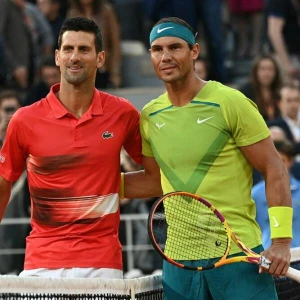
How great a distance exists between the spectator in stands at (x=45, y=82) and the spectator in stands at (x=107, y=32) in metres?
0.85

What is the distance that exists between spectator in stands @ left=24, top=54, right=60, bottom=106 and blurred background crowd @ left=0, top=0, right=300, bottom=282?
0.03ft

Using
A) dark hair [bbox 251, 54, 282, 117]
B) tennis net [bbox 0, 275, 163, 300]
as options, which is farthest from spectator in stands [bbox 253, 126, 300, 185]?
tennis net [bbox 0, 275, 163, 300]

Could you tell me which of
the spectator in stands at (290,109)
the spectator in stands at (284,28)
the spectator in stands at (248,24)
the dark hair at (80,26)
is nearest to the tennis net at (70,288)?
the dark hair at (80,26)

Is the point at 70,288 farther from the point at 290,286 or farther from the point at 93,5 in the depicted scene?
the point at 93,5

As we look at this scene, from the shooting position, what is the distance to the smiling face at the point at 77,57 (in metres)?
6.75

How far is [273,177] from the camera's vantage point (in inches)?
252

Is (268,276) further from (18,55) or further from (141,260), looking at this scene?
(18,55)

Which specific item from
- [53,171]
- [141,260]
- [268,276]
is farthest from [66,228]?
[141,260]

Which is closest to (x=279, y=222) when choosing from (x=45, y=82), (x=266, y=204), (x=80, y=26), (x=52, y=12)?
(x=80, y=26)

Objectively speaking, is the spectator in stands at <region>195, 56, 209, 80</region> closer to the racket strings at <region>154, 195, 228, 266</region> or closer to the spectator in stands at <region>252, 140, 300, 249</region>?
the spectator in stands at <region>252, 140, 300, 249</region>

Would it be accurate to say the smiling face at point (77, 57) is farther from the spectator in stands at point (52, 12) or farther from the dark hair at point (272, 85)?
the spectator in stands at point (52, 12)

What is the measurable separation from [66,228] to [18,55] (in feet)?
22.9

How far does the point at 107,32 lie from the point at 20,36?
0.96 meters

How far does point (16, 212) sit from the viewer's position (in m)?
11.5
